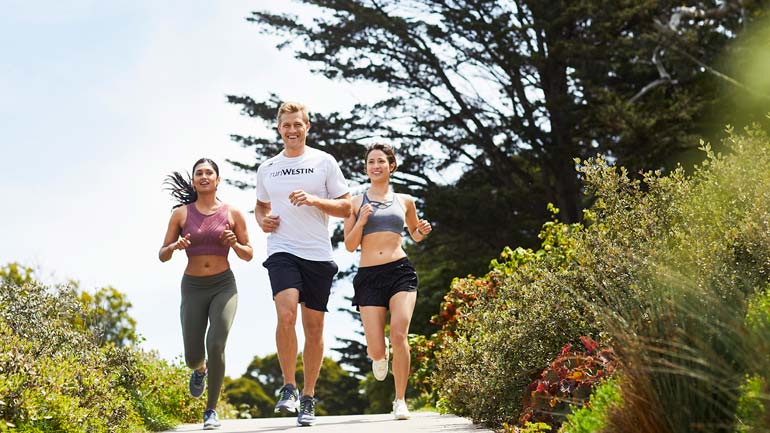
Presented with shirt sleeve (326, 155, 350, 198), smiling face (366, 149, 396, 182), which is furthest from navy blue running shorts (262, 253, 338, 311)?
smiling face (366, 149, 396, 182)

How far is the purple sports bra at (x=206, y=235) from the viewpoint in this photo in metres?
7.87

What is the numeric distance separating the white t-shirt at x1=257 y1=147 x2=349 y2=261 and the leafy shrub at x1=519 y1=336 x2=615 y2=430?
2.45 meters

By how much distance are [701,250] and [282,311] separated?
334 cm

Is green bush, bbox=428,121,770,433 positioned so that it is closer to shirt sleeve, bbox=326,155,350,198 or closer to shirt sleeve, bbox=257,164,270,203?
shirt sleeve, bbox=326,155,350,198

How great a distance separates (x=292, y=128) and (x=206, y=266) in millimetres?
1311

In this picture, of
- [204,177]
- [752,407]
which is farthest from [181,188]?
[752,407]

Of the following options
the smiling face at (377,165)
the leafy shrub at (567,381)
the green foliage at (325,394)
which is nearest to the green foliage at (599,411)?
the leafy shrub at (567,381)

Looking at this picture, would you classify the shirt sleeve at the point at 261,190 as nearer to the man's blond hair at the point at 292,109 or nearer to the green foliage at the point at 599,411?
the man's blond hair at the point at 292,109

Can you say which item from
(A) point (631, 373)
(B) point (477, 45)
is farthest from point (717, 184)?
(B) point (477, 45)

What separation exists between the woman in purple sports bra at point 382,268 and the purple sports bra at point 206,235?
1016mm

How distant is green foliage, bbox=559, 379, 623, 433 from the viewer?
415cm

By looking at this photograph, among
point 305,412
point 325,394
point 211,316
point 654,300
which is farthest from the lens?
point 325,394

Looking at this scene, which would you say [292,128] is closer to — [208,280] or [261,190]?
[261,190]

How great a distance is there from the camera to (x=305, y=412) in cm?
769
